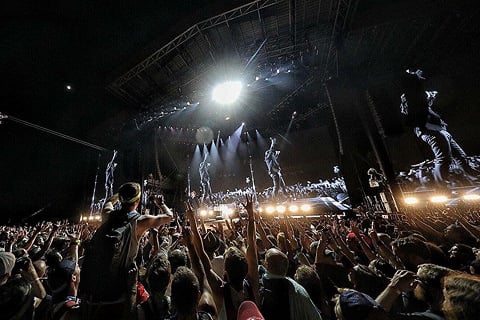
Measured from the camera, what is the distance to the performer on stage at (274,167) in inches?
641

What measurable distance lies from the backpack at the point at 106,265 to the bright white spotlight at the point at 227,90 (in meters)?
9.36

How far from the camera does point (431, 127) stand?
877 centimetres

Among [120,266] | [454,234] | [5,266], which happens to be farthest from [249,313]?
[454,234]

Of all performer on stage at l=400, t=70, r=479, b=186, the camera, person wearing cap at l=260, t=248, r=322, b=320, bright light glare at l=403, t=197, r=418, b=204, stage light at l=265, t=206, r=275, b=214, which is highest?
performer on stage at l=400, t=70, r=479, b=186

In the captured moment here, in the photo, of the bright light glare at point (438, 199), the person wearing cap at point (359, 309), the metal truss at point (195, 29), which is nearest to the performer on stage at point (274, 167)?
the bright light glare at point (438, 199)

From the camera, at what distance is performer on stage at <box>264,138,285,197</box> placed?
16.3m

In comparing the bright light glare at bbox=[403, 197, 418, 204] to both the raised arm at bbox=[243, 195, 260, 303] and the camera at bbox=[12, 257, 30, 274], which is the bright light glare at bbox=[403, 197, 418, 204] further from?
the camera at bbox=[12, 257, 30, 274]

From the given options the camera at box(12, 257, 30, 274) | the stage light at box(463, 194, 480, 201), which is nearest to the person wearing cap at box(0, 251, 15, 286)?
the camera at box(12, 257, 30, 274)

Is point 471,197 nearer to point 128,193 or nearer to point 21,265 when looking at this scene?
point 128,193

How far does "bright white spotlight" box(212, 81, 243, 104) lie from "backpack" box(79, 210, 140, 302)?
9355mm

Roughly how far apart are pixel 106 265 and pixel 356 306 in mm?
1666

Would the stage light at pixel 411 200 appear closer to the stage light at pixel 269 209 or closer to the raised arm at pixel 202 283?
the stage light at pixel 269 209

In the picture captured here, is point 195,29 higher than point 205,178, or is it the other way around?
point 195,29

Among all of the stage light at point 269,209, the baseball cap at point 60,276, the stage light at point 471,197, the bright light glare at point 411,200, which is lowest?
the baseball cap at point 60,276
